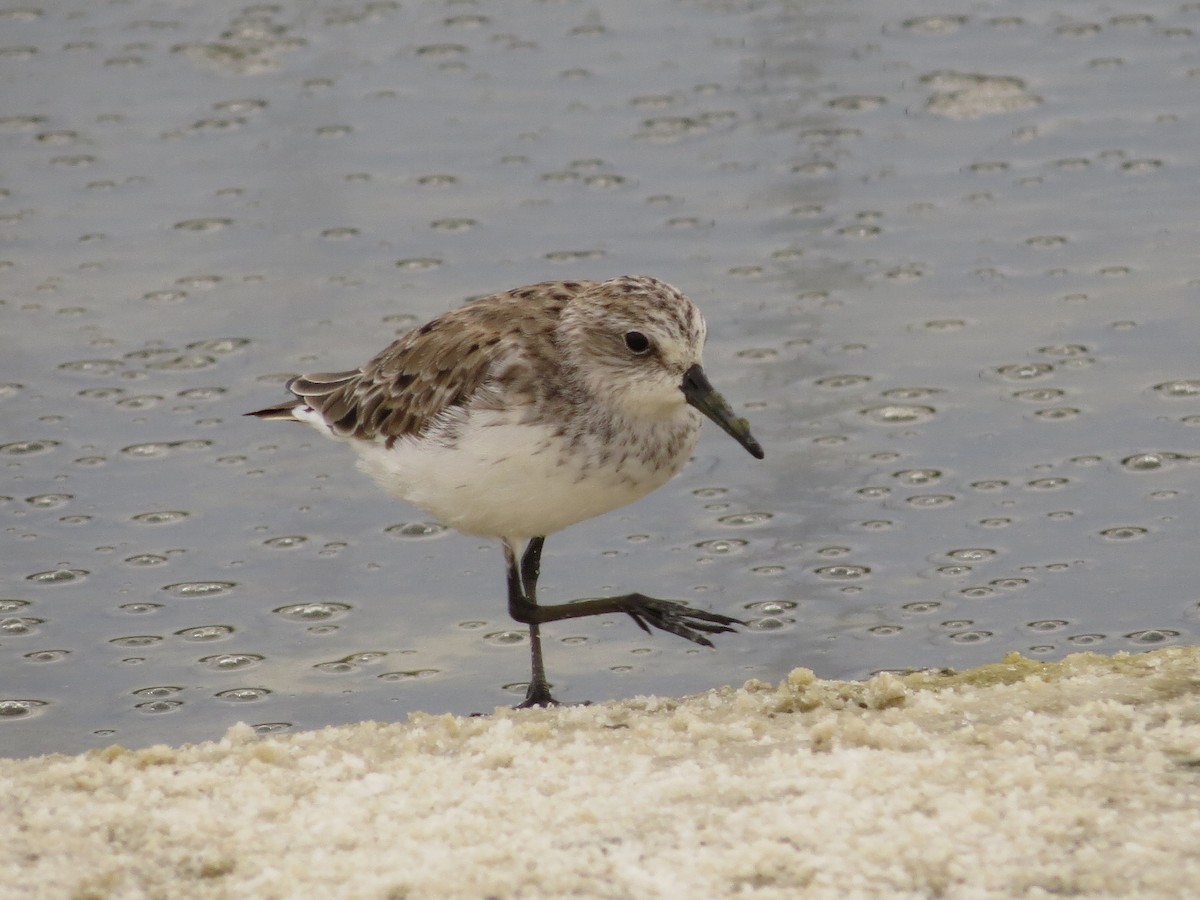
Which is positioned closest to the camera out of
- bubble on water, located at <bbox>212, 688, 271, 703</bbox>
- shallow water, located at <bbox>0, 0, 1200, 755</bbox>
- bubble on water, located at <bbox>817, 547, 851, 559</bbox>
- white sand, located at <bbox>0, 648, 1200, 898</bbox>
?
white sand, located at <bbox>0, 648, 1200, 898</bbox>

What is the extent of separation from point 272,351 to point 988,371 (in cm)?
280

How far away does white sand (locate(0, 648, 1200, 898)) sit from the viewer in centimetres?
382

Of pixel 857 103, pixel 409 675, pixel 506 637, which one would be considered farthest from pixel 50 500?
pixel 857 103

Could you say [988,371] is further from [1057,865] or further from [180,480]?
[1057,865]

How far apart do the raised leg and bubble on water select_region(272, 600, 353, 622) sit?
0.71 meters

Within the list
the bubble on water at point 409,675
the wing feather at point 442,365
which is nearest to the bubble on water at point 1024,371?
the wing feather at point 442,365

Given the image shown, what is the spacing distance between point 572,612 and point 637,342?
2.84 ft

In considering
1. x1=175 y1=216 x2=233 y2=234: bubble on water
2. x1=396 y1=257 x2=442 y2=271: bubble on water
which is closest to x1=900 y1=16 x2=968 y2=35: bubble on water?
x1=396 y1=257 x2=442 y2=271: bubble on water

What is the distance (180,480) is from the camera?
23.1 ft

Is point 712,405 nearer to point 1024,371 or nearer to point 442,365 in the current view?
point 442,365

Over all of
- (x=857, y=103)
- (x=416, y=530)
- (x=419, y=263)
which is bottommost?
(x=416, y=530)

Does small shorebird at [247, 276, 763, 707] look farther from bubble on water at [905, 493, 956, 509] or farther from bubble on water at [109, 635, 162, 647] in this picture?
bubble on water at [905, 493, 956, 509]

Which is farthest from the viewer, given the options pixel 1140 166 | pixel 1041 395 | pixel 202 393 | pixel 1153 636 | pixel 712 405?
pixel 1140 166

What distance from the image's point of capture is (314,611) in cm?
634
